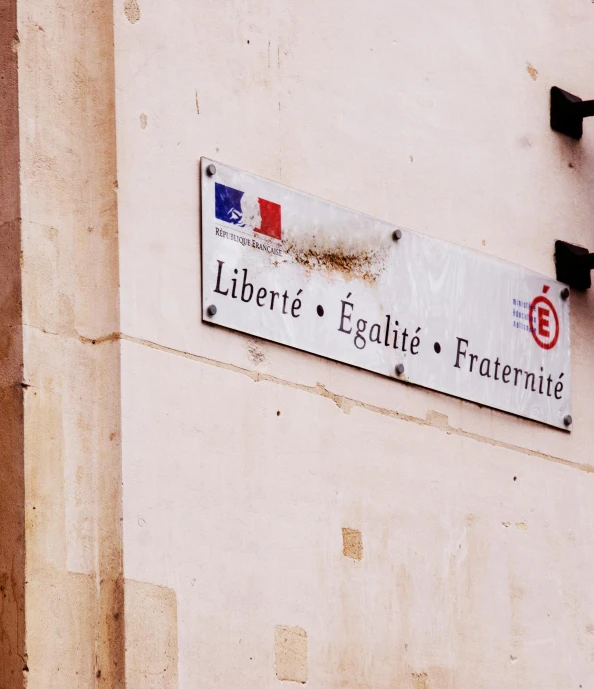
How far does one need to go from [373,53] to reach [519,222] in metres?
0.83

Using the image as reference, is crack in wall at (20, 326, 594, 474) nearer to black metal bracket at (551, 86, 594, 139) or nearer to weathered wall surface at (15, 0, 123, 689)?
weathered wall surface at (15, 0, 123, 689)

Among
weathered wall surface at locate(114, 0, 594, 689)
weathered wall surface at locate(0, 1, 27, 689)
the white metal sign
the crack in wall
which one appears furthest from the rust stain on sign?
weathered wall surface at locate(0, 1, 27, 689)

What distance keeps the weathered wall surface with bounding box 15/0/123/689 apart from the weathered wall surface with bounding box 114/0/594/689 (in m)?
0.06

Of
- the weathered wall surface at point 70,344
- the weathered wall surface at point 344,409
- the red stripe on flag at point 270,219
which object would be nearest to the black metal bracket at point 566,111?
the weathered wall surface at point 344,409

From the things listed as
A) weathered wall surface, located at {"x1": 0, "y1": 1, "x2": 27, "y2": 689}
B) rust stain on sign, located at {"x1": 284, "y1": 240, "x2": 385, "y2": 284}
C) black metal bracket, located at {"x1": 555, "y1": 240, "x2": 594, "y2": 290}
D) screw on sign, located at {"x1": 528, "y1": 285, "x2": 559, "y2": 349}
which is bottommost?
weathered wall surface, located at {"x1": 0, "y1": 1, "x2": 27, "y2": 689}

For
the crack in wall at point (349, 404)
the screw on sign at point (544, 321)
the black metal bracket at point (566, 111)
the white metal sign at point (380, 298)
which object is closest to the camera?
the crack in wall at point (349, 404)

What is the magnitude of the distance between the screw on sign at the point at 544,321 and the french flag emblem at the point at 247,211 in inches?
47.4

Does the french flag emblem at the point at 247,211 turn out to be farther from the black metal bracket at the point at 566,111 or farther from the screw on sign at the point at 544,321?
the black metal bracket at the point at 566,111

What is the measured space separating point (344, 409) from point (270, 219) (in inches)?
24.6

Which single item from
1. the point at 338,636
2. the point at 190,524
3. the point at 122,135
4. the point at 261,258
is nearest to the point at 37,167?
the point at 122,135

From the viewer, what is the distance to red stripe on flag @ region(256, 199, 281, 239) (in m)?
5.56

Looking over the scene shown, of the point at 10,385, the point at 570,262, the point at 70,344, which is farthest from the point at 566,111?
the point at 10,385

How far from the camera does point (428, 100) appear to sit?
6.23 m

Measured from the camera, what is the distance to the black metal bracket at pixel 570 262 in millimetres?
6551
